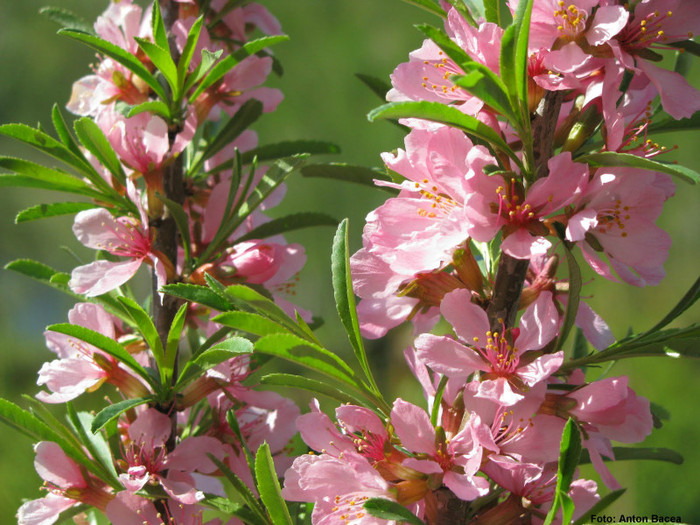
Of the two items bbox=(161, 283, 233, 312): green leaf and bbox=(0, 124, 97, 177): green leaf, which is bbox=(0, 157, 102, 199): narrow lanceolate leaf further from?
bbox=(161, 283, 233, 312): green leaf

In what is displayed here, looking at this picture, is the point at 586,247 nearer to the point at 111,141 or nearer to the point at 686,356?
the point at 686,356

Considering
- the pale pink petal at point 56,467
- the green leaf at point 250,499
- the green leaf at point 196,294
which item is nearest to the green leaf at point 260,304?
the green leaf at point 196,294

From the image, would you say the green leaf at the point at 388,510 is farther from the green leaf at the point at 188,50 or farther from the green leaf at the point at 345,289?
the green leaf at the point at 188,50

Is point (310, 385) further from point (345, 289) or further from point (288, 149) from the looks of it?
point (288, 149)

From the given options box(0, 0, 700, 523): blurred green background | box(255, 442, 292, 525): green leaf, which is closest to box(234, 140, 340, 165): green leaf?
box(255, 442, 292, 525): green leaf

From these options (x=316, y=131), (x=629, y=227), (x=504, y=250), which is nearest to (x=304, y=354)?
(x=504, y=250)
